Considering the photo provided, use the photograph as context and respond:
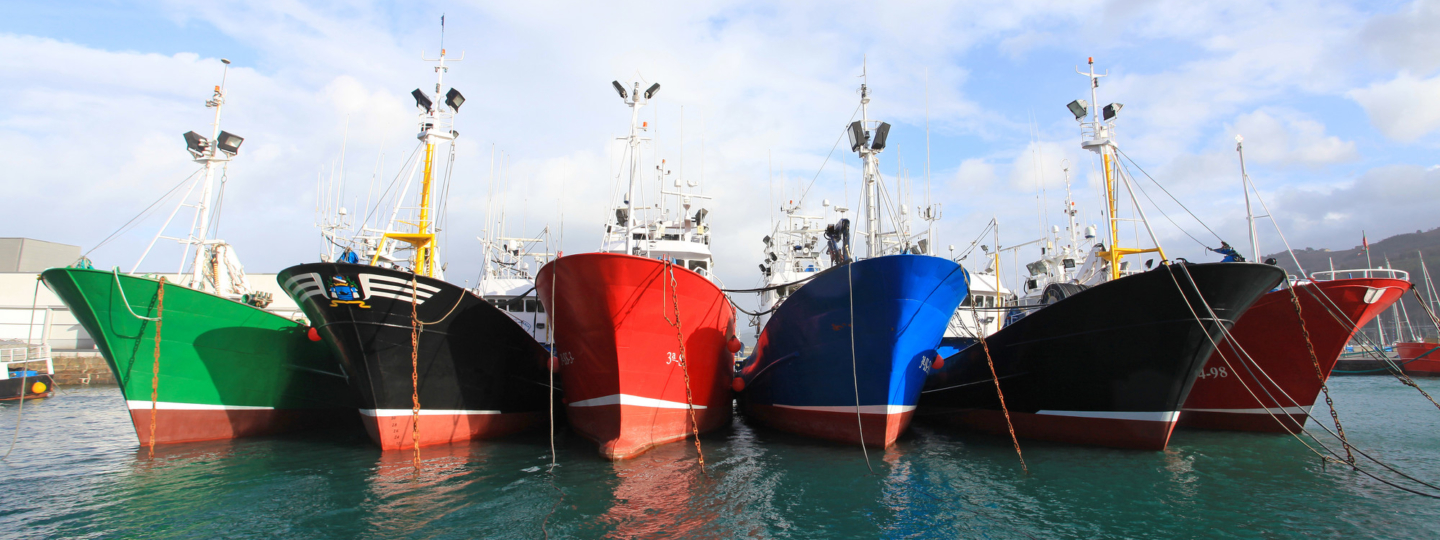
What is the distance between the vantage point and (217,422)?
11.5m

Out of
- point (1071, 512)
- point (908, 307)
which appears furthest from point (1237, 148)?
point (1071, 512)

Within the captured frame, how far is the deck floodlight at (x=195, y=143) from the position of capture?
44.6ft

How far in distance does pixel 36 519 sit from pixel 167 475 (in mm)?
1993

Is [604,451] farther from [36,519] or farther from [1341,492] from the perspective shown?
[1341,492]

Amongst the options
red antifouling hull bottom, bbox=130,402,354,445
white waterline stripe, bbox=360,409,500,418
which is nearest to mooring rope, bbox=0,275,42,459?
red antifouling hull bottom, bbox=130,402,354,445

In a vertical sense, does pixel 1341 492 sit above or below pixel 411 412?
below

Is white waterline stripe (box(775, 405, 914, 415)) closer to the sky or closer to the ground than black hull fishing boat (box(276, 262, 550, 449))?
closer to the ground

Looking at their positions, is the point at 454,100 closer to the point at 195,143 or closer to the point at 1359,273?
the point at 195,143

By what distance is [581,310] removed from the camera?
9.97 m

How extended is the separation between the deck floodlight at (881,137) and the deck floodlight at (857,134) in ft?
1.41

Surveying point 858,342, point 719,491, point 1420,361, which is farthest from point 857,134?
point 1420,361

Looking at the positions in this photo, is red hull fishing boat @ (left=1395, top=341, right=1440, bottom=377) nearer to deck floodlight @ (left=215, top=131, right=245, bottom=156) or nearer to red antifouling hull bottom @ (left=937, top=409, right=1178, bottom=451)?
red antifouling hull bottom @ (left=937, top=409, right=1178, bottom=451)

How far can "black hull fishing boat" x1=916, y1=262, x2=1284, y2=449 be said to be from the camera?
914 centimetres

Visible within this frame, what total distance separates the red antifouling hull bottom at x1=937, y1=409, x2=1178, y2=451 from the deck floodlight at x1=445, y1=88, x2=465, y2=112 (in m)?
13.8
